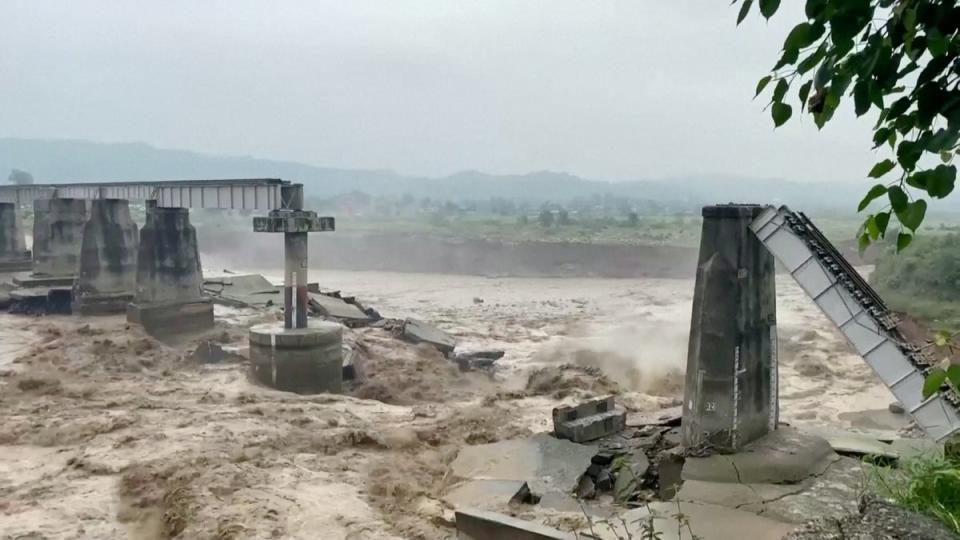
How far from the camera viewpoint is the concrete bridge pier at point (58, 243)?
39.3m

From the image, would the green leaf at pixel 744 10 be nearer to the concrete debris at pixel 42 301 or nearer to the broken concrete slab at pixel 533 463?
the broken concrete slab at pixel 533 463

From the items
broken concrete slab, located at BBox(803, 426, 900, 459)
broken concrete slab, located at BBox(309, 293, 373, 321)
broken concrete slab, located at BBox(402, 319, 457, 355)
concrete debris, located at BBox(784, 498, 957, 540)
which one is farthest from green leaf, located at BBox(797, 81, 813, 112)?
broken concrete slab, located at BBox(309, 293, 373, 321)

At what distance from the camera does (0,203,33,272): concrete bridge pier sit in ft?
148

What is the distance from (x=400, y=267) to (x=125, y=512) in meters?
65.2

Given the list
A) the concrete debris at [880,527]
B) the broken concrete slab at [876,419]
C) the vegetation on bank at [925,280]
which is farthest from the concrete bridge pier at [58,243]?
the vegetation on bank at [925,280]

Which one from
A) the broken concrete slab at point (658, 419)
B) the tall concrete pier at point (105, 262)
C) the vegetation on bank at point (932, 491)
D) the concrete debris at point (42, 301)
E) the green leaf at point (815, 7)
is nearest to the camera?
the green leaf at point (815, 7)

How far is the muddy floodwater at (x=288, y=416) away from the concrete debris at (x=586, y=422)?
2570 millimetres

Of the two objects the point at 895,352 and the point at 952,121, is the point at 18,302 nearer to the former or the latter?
the point at 895,352

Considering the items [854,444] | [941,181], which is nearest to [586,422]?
[854,444]

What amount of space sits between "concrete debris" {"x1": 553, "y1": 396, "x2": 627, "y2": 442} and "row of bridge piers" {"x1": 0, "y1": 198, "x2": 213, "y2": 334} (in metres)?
22.0

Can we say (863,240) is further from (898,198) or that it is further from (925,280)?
(925,280)

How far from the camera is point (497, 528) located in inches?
456

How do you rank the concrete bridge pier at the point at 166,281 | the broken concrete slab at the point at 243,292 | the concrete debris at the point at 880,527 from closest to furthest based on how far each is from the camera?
the concrete debris at the point at 880,527 → the concrete bridge pier at the point at 166,281 → the broken concrete slab at the point at 243,292

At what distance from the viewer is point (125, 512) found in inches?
552
